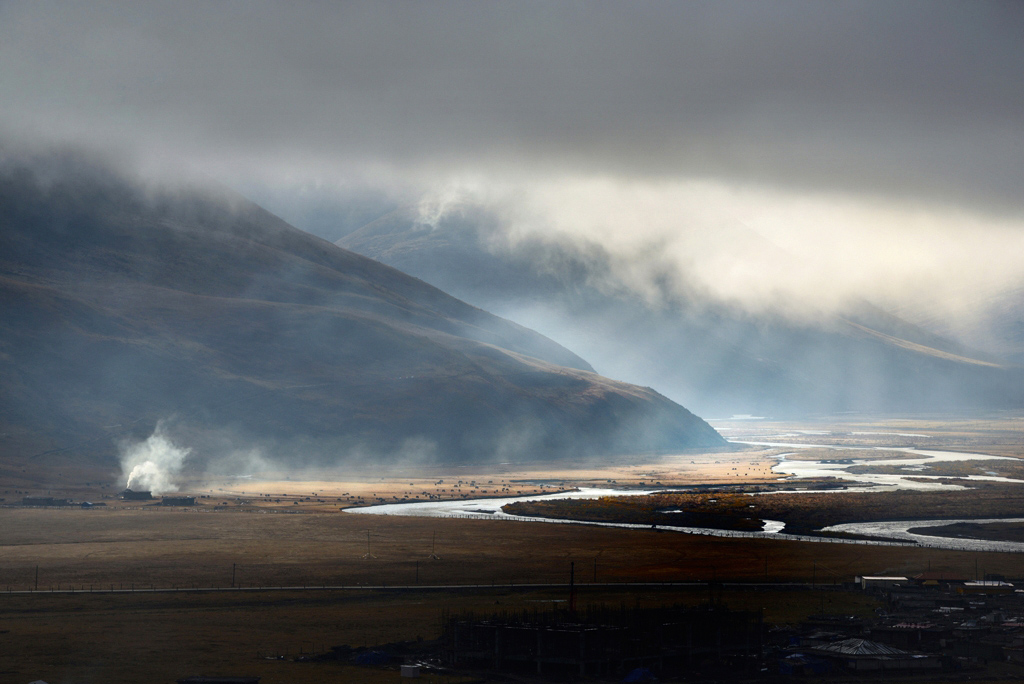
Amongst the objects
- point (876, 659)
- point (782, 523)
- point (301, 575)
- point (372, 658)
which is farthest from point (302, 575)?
point (782, 523)

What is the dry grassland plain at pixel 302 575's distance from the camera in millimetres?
66500

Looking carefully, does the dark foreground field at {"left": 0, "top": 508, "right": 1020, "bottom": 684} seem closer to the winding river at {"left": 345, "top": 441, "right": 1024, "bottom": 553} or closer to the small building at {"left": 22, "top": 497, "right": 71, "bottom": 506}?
the winding river at {"left": 345, "top": 441, "right": 1024, "bottom": 553}

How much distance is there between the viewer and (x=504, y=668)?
63938 millimetres

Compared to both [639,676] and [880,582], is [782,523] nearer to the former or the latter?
[880,582]

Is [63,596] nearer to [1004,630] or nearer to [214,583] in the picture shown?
[214,583]

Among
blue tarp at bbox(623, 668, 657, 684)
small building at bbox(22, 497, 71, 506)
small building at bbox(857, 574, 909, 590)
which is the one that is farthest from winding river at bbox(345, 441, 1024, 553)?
blue tarp at bbox(623, 668, 657, 684)

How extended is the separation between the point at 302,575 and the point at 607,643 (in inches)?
1519

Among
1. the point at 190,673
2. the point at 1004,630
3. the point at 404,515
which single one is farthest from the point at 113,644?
the point at 404,515

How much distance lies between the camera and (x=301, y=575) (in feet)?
314

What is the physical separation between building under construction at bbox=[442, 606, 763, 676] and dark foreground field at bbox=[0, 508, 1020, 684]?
6286 millimetres

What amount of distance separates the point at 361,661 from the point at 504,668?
7854mm

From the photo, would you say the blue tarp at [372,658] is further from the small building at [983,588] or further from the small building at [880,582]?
the small building at [983,588]

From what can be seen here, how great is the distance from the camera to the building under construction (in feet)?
208

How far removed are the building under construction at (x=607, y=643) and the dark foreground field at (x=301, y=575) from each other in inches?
247
